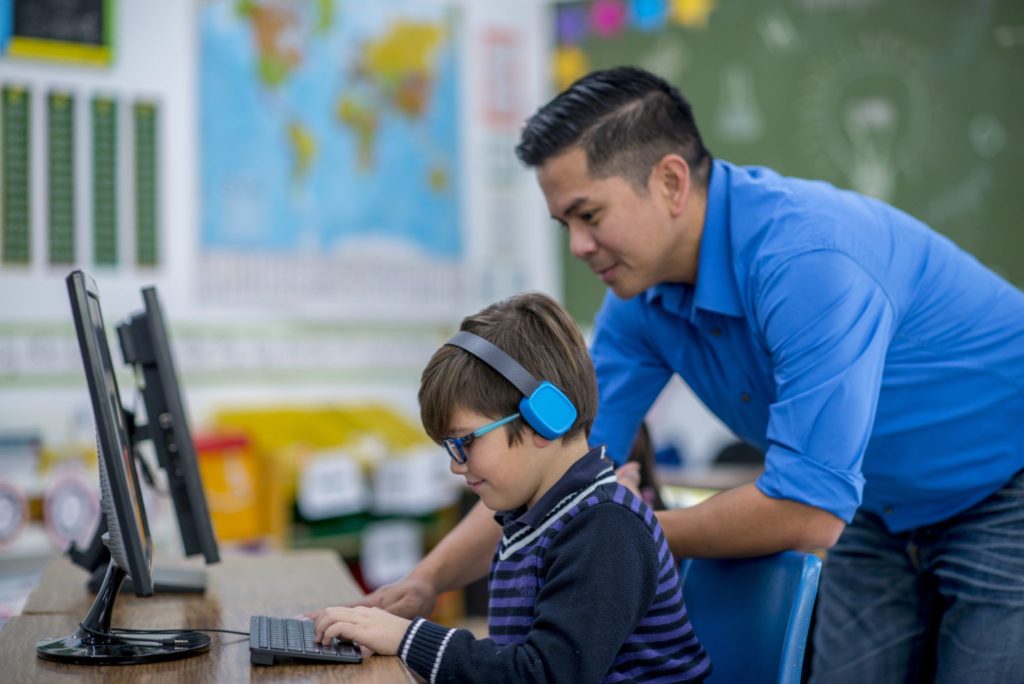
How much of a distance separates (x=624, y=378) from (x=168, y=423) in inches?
28.2

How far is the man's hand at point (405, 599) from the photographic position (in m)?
1.52

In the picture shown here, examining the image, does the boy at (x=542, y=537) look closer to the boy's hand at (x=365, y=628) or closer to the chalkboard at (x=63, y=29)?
the boy's hand at (x=365, y=628)

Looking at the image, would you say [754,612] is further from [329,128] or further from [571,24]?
[571,24]

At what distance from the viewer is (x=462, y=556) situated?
1.62 metres

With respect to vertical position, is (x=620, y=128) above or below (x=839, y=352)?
above

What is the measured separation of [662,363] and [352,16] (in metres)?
2.99

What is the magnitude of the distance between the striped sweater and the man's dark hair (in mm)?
499

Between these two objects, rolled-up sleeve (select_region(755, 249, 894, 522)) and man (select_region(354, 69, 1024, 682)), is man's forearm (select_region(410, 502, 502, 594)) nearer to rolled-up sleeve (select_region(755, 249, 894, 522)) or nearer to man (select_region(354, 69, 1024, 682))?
man (select_region(354, 69, 1024, 682))

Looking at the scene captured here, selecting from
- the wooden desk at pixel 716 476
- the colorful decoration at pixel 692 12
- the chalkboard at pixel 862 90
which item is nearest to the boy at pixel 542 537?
the wooden desk at pixel 716 476

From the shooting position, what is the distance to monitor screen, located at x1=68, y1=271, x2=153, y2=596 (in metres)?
1.16

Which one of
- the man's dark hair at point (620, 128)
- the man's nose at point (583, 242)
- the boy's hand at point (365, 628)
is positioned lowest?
the boy's hand at point (365, 628)

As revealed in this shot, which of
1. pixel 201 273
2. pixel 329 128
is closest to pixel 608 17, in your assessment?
pixel 329 128

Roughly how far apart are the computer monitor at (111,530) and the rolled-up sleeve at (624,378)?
0.74m

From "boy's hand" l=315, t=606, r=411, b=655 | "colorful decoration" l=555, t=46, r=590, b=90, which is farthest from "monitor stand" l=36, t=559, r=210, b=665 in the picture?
"colorful decoration" l=555, t=46, r=590, b=90
